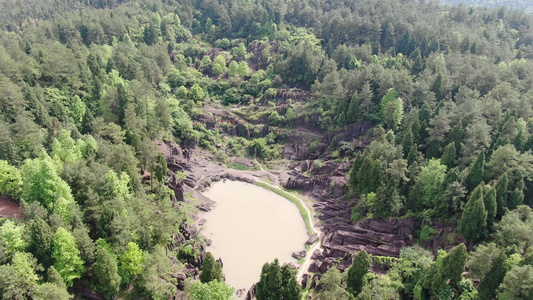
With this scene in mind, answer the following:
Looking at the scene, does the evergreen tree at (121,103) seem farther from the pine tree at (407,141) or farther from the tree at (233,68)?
the pine tree at (407,141)

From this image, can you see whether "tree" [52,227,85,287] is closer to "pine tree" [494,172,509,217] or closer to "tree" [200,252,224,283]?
"tree" [200,252,224,283]

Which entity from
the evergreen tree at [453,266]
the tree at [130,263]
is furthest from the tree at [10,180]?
the evergreen tree at [453,266]

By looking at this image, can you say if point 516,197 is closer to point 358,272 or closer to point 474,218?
point 474,218

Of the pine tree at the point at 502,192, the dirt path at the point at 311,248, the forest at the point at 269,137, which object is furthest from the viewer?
the dirt path at the point at 311,248

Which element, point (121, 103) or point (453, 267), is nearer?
point (453, 267)

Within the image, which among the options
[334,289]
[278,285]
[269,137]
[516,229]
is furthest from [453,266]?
[269,137]

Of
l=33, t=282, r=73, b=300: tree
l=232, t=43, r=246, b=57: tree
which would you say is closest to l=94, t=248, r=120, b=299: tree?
l=33, t=282, r=73, b=300: tree

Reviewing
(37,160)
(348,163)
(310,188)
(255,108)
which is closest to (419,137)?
(348,163)
